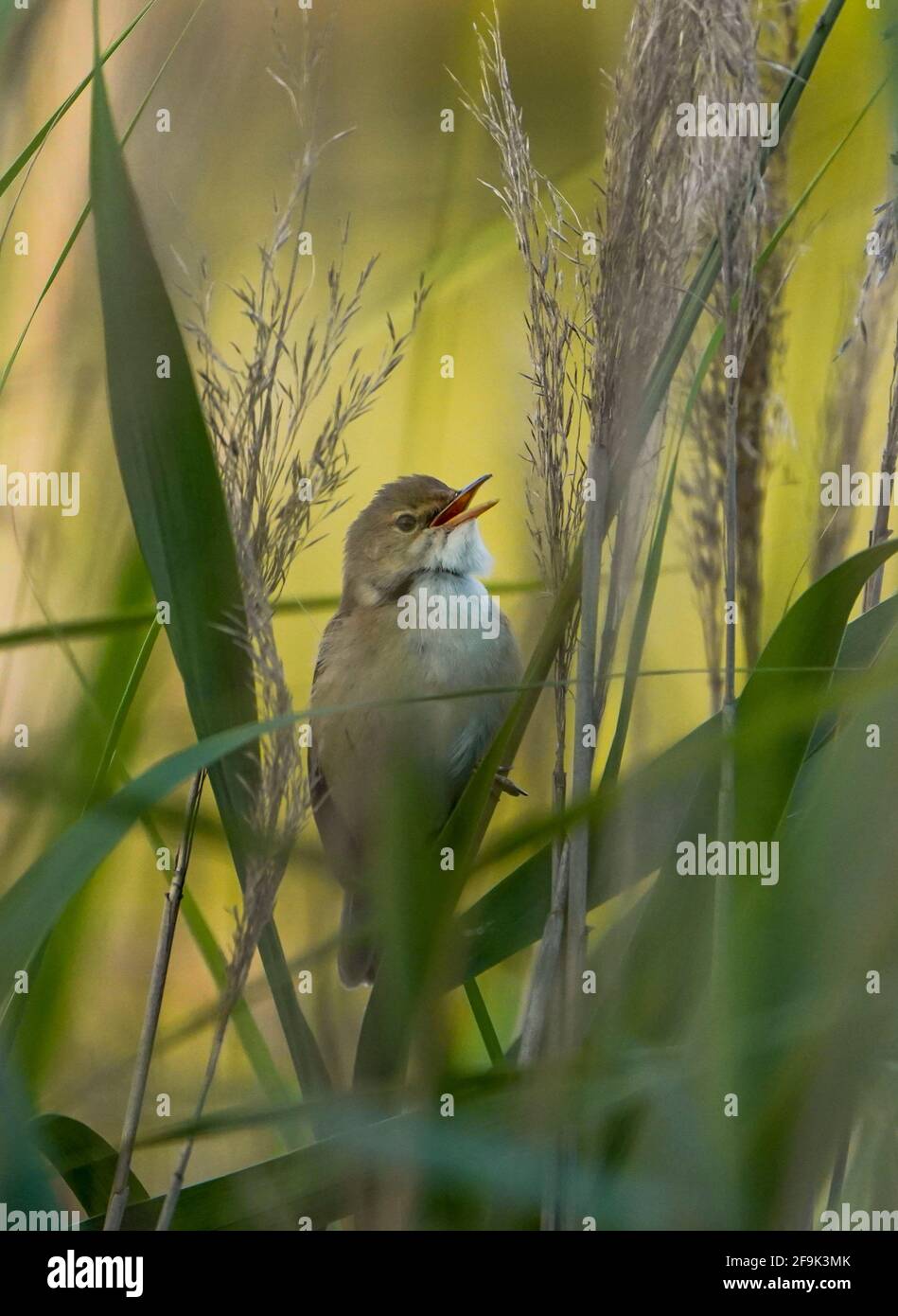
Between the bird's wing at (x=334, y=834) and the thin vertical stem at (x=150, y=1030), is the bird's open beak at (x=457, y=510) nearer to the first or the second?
the bird's wing at (x=334, y=834)

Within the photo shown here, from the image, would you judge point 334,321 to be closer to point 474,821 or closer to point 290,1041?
point 474,821

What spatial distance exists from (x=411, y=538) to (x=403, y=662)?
15cm

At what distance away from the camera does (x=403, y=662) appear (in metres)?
1.27

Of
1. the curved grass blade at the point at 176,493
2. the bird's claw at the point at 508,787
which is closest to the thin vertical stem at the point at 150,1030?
the curved grass blade at the point at 176,493

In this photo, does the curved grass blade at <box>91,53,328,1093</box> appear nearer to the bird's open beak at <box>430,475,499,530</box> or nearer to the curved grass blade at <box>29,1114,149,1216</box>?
the curved grass blade at <box>29,1114,149,1216</box>

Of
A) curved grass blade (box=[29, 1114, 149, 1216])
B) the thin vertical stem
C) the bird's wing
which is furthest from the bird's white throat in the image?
curved grass blade (box=[29, 1114, 149, 1216])

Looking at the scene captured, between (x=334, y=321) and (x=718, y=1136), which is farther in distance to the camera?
(x=334, y=321)

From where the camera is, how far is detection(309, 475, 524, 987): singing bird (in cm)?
120

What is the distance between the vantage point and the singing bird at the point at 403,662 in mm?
1203

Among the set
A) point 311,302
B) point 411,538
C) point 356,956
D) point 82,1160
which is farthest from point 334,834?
point 311,302

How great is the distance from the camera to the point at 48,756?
3.43 ft

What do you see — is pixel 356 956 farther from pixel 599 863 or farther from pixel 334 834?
pixel 599 863

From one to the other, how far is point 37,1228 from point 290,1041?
24cm

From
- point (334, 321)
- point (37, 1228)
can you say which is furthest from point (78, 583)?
point (37, 1228)
